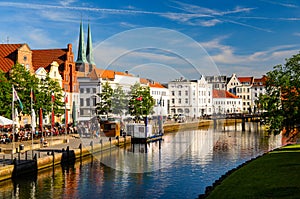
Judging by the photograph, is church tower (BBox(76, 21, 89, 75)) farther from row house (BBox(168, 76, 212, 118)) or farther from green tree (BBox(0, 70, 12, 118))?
green tree (BBox(0, 70, 12, 118))

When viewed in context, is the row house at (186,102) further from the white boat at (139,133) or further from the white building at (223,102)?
the white boat at (139,133)

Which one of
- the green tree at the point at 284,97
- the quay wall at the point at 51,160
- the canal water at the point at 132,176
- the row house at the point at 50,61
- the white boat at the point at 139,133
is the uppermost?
the row house at the point at 50,61

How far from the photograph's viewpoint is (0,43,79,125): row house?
75.2 metres

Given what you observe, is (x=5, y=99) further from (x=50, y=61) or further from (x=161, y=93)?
(x=161, y=93)

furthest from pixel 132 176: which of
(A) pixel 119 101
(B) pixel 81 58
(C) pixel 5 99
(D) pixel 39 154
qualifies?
(B) pixel 81 58

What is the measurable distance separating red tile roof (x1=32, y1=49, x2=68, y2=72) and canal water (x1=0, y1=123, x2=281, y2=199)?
120 feet

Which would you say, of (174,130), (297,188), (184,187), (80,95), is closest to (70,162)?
(184,187)

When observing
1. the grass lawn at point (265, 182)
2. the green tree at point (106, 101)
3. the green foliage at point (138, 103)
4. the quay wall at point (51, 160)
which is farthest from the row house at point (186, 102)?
the grass lawn at point (265, 182)

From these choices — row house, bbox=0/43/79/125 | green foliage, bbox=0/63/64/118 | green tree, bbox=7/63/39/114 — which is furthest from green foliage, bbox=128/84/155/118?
green tree, bbox=7/63/39/114

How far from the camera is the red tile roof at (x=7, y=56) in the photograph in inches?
2889

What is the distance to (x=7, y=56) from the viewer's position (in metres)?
75.0

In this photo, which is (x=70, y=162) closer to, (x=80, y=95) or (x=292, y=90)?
(x=292, y=90)

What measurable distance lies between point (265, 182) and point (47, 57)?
231ft

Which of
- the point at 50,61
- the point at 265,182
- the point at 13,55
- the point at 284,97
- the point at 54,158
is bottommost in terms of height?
the point at 54,158
